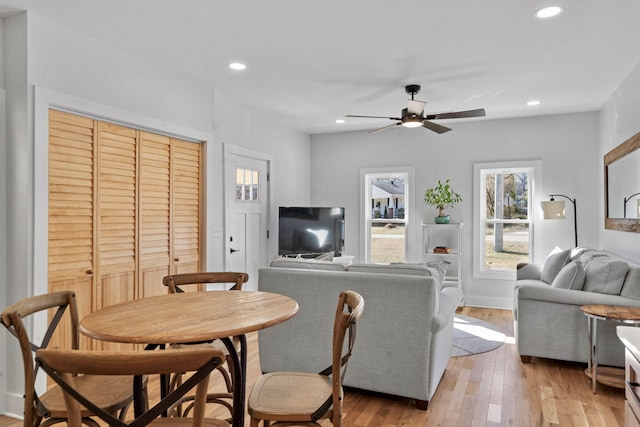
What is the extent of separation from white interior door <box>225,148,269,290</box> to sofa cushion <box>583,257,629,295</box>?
3527mm

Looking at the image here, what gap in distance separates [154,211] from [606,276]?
148 inches

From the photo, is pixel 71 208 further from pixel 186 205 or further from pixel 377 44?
pixel 377 44

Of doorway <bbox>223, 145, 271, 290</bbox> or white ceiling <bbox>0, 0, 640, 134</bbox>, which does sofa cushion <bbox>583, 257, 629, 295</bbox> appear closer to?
white ceiling <bbox>0, 0, 640, 134</bbox>

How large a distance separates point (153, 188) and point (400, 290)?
2.29 meters

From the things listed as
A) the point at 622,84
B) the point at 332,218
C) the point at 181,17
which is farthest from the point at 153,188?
the point at 622,84

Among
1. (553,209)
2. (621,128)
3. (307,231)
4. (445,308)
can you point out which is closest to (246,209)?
(307,231)

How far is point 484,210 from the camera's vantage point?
241 inches

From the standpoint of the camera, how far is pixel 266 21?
2.93 meters

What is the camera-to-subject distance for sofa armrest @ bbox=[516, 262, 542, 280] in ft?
16.9

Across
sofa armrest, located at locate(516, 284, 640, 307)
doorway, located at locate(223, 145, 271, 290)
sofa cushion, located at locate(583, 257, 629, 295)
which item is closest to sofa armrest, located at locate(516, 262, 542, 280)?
sofa cushion, located at locate(583, 257, 629, 295)

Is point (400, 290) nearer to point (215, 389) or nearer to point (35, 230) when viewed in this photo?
point (215, 389)

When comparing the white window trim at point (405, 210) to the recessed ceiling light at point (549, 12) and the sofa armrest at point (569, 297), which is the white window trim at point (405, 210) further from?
the recessed ceiling light at point (549, 12)

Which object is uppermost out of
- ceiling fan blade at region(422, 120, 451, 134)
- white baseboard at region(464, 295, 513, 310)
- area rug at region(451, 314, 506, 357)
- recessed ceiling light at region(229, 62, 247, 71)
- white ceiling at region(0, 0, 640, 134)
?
recessed ceiling light at region(229, 62, 247, 71)

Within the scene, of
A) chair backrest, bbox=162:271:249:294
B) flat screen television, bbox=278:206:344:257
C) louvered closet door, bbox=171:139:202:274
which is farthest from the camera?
flat screen television, bbox=278:206:344:257
